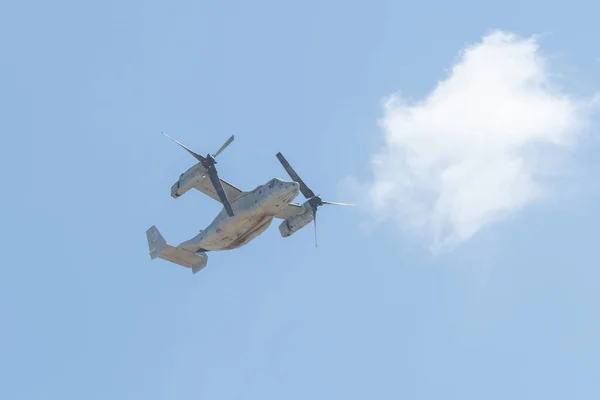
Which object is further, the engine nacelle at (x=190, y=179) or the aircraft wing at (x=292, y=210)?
the aircraft wing at (x=292, y=210)

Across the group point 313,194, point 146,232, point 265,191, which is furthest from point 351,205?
point 146,232

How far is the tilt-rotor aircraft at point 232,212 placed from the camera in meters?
70.9

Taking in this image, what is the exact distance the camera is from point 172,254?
3034 inches

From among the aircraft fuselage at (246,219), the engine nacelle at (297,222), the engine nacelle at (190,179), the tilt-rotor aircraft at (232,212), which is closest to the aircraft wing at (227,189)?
the tilt-rotor aircraft at (232,212)

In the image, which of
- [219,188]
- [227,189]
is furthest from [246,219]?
[227,189]

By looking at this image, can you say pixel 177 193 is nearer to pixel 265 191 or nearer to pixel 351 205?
pixel 265 191

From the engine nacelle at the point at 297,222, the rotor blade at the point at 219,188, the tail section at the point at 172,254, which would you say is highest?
the engine nacelle at the point at 297,222

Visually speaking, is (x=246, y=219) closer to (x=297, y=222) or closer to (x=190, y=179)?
(x=190, y=179)

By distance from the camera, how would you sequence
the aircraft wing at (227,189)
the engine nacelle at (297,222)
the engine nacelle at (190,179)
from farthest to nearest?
the engine nacelle at (297,222), the aircraft wing at (227,189), the engine nacelle at (190,179)

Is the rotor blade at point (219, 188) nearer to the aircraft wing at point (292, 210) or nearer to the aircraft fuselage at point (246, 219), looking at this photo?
the aircraft fuselage at point (246, 219)

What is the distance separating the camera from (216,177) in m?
72.8

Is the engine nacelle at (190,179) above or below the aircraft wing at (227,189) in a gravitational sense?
Result: below

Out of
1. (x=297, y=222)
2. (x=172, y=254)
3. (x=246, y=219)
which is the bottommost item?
(x=172, y=254)

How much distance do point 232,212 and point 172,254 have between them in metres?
7.64
